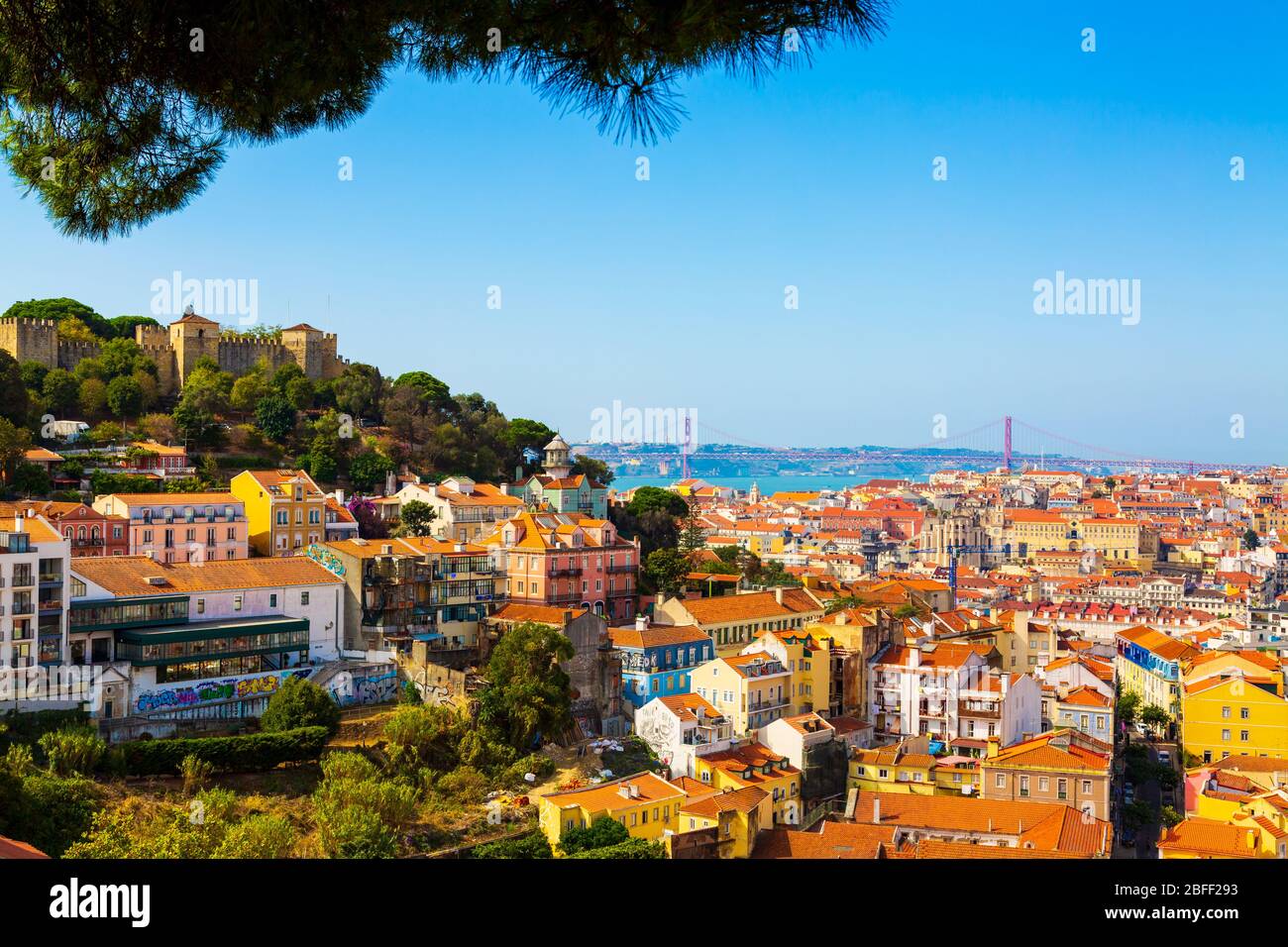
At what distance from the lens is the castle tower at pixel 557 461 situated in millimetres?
24344

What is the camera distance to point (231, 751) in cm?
1185

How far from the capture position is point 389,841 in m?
10.6

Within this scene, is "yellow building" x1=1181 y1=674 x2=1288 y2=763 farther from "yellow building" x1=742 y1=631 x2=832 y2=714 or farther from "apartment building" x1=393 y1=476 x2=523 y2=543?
"apartment building" x1=393 y1=476 x2=523 y2=543

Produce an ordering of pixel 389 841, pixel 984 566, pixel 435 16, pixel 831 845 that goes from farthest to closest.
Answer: pixel 984 566
pixel 831 845
pixel 389 841
pixel 435 16

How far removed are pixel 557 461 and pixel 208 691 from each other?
1220cm

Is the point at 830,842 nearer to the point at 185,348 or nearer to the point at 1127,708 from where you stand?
the point at 1127,708

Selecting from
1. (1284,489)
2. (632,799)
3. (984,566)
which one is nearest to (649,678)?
(632,799)

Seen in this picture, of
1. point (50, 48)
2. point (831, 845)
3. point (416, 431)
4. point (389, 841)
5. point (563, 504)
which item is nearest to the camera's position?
point (50, 48)

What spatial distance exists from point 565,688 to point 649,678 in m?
1.90

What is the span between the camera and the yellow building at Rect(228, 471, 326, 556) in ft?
59.8

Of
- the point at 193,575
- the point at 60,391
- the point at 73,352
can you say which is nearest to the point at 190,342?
the point at 73,352

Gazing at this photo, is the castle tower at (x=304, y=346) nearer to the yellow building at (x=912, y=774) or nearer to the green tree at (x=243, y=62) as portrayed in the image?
the yellow building at (x=912, y=774)

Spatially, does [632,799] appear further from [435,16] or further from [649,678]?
[435,16]

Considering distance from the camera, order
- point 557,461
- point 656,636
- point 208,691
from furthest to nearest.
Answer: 1. point 557,461
2. point 656,636
3. point 208,691
